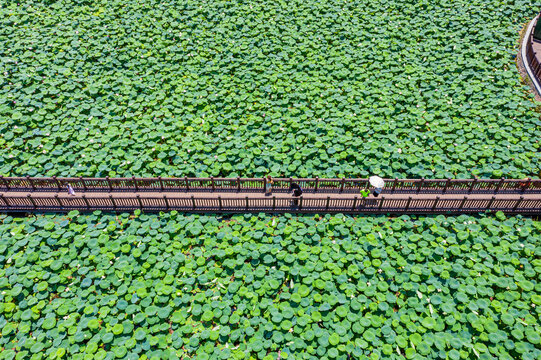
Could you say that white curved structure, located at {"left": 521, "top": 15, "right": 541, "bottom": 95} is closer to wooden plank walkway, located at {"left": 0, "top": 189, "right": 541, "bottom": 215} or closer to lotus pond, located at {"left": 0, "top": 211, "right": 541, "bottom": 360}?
wooden plank walkway, located at {"left": 0, "top": 189, "right": 541, "bottom": 215}

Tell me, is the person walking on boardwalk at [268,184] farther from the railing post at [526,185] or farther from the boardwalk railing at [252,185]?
the railing post at [526,185]

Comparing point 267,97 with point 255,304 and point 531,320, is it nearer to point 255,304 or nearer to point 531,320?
point 255,304

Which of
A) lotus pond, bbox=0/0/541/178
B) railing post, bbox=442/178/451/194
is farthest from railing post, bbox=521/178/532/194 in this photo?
railing post, bbox=442/178/451/194

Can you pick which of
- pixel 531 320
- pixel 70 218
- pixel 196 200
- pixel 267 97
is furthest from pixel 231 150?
pixel 531 320

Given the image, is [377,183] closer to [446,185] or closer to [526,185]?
[446,185]

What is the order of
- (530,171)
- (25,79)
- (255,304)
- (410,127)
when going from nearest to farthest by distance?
(255,304), (530,171), (410,127), (25,79)

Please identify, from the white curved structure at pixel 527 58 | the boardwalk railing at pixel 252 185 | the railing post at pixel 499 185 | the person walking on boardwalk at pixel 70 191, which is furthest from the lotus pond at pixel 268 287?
the white curved structure at pixel 527 58
